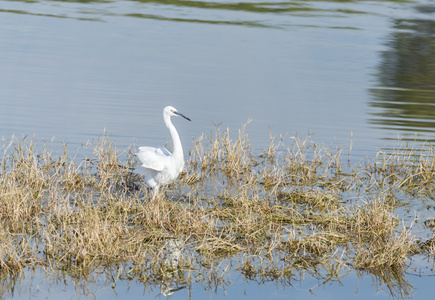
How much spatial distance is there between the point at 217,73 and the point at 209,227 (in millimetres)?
12263

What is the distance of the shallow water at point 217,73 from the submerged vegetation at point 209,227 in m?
0.32

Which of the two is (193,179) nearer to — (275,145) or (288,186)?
(288,186)

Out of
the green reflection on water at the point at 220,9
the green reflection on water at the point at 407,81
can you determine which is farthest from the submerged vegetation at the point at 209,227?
the green reflection on water at the point at 220,9

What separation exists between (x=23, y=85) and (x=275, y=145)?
7.10 meters

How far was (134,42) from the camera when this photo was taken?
2422 centimetres

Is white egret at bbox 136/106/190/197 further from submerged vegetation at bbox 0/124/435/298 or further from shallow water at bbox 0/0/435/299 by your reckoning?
shallow water at bbox 0/0/435/299

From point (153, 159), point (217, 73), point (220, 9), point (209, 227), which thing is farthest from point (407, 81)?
point (220, 9)

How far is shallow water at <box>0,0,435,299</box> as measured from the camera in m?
13.5

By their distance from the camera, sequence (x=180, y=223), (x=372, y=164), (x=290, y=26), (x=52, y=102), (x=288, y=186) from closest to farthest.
Result: 1. (x=180, y=223)
2. (x=288, y=186)
3. (x=372, y=164)
4. (x=52, y=102)
5. (x=290, y=26)

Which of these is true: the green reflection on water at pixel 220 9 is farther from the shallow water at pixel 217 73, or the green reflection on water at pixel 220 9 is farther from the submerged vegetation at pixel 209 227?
the submerged vegetation at pixel 209 227

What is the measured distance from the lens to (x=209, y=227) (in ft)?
24.2

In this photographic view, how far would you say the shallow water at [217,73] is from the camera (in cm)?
1352

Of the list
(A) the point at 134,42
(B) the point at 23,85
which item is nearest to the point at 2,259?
(B) the point at 23,85

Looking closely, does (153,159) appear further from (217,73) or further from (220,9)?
(220,9)
